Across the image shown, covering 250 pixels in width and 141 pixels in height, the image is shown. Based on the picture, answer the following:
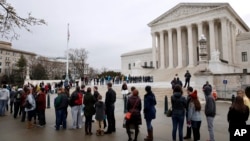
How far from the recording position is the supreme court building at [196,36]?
4519cm

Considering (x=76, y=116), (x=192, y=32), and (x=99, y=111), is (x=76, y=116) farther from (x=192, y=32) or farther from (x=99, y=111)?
(x=192, y=32)

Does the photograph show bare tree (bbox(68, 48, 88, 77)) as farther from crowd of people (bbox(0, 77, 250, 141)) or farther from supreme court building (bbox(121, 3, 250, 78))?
crowd of people (bbox(0, 77, 250, 141))

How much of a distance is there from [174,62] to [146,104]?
47647 millimetres

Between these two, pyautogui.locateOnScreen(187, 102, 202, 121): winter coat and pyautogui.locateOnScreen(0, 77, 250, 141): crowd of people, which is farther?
pyautogui.locateOnScreen(187, 102, 202, 121): winter coat

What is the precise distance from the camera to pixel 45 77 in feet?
224

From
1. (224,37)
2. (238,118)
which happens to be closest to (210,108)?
(238,118)

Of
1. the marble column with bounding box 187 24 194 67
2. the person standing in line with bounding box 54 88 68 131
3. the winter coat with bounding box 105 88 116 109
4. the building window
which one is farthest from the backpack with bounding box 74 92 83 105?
the building window

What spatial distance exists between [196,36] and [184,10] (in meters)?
6.52

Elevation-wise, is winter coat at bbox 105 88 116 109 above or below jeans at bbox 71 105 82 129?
above

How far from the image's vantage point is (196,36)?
5162 cm

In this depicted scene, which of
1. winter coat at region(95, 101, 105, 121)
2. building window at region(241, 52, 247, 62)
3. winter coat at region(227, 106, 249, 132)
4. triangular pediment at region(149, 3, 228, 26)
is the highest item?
triangular pediment at region(149, 3, 228, 26)

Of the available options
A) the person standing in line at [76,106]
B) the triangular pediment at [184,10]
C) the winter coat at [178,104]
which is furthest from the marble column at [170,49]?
the winter coat at [178,104]

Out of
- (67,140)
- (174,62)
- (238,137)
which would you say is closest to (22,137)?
(67,140)

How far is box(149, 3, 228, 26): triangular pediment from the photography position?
4625 cm
